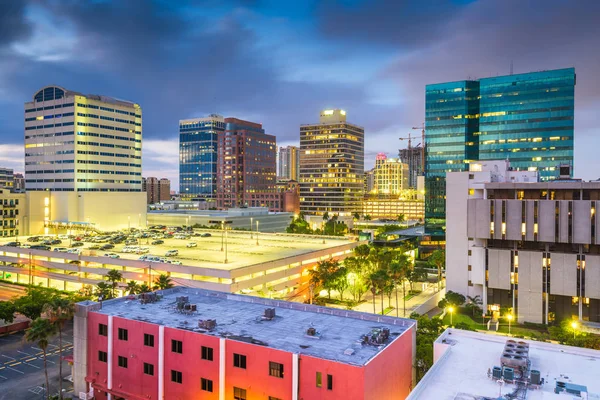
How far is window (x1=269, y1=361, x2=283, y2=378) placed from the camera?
133ft

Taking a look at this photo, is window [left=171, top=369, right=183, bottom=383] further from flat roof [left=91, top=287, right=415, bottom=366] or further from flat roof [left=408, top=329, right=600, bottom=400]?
flat roof [left=408, top=329, right=600, bottom=400]

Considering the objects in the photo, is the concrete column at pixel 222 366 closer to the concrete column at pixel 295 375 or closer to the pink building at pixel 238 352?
the pink building at pixel 238 352

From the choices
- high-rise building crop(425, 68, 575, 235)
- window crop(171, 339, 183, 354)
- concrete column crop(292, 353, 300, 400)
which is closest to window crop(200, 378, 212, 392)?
window crop(171, 339, 183, 354)

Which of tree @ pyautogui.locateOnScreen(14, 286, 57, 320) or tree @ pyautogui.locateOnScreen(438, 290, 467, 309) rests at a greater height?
tree @ pyautogui.locateOnScreen(14, 286, 57, 320)

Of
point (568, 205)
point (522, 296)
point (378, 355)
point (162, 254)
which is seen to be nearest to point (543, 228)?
point (568, 205)

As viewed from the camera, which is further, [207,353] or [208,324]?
[208,324]

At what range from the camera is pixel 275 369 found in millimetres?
40812

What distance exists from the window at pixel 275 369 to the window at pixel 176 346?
10782mm

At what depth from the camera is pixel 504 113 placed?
173 meters

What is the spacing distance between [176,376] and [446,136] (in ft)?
510

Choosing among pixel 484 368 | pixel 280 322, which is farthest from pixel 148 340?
pixel 484 368

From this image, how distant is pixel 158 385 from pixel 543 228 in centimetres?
A: 7391

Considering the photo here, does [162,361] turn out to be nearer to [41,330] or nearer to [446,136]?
[41,330]

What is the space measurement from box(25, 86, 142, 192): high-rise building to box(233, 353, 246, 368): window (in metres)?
158
